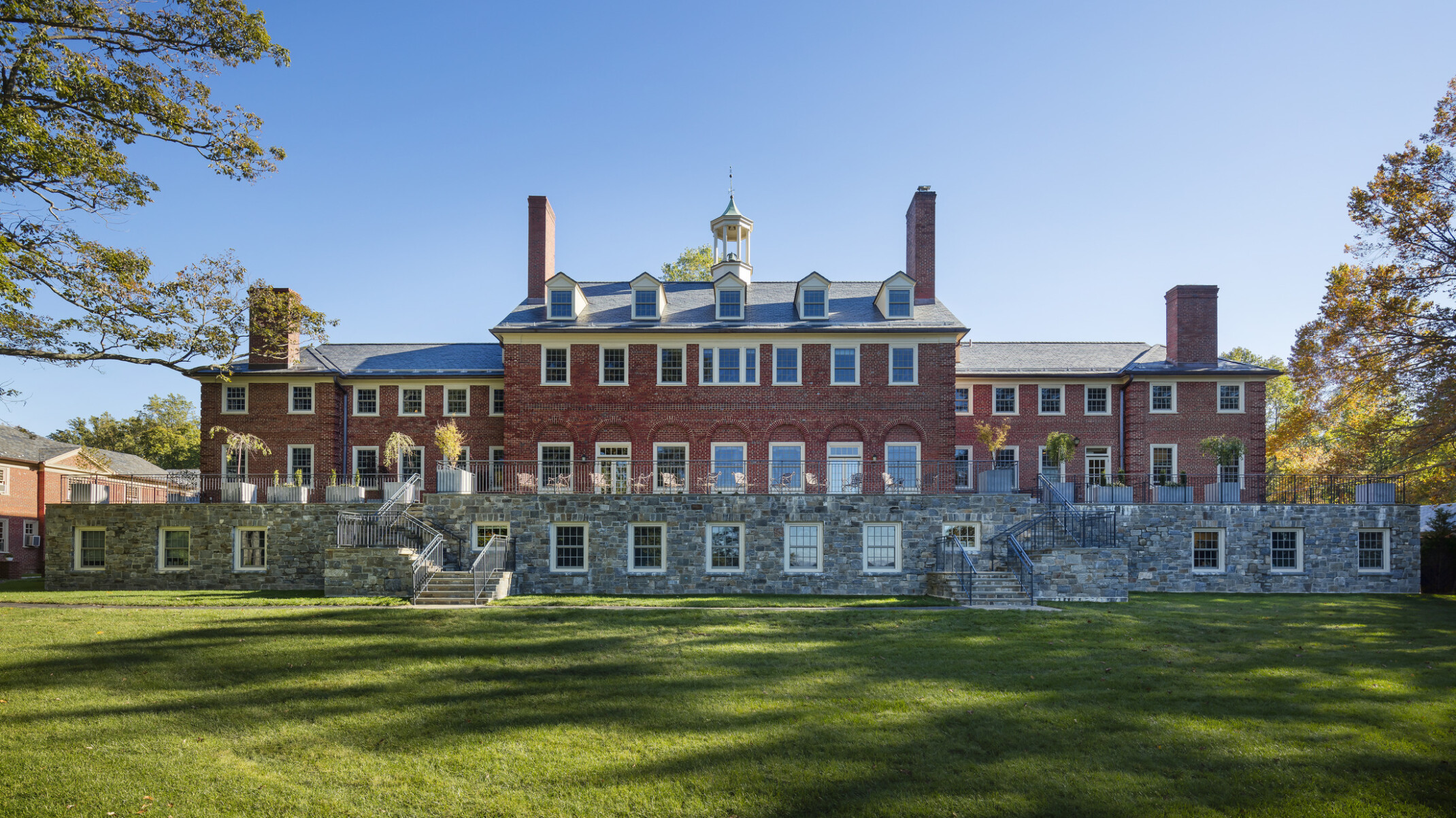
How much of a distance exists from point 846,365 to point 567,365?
984 cm

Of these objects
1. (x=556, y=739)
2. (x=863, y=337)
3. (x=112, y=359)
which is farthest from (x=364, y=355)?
(x=556, y=739)

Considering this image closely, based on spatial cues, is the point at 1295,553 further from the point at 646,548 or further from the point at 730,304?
the point at 646,548

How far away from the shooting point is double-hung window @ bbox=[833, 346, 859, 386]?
29000mm

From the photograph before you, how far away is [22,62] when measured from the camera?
44.4 feet

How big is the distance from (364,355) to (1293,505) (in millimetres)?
33484

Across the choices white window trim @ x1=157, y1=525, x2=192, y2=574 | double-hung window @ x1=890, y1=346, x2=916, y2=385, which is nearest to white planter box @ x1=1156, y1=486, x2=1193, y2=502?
double-hung window @ x1=890, y1=346, x2=916, y2=385

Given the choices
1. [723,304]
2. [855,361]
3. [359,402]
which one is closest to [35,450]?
[359,402]

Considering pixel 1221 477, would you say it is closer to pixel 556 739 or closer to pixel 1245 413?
pixel 1245 413

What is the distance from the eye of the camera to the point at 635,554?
960 inches

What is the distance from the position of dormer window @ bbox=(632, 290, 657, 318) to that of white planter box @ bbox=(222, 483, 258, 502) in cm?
1367

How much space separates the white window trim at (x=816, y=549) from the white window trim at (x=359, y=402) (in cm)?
1755

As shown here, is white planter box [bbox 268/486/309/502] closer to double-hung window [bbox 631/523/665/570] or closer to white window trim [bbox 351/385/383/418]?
white window trim [bbox 351/385/383/418]

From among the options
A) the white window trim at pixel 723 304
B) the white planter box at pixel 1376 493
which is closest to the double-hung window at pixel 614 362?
the white window trim at pixel 723 304

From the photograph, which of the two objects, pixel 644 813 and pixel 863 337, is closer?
pixel 644 813
